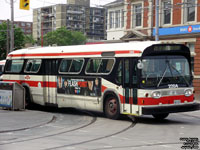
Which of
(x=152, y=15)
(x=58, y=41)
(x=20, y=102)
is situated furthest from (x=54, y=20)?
(x=20, y=102)

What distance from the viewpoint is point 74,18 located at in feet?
443

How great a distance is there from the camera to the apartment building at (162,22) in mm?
34125

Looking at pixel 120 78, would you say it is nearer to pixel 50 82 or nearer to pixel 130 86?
pixel 130 86

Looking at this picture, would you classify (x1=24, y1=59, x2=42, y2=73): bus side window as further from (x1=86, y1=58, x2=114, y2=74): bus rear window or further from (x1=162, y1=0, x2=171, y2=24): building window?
(x1=162, y1=0, x2=171, y2=24): building window

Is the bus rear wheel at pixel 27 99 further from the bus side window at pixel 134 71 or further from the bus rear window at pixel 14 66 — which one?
the bus side window at pixel 134 71

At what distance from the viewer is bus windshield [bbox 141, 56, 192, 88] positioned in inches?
550

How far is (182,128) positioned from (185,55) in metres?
3.15

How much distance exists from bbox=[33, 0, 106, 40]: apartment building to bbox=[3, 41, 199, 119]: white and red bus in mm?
111417

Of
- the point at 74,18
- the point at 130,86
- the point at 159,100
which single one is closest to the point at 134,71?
the point at 130,86

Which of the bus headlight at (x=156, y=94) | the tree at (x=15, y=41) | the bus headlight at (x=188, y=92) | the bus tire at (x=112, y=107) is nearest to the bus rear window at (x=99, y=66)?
the bus tire at (x=112, y=107)

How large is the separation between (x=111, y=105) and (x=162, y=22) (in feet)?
77.2

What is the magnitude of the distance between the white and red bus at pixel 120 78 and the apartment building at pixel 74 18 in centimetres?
11142

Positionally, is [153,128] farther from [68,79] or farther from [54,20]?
[54,20]

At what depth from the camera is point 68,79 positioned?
56.7 ft
